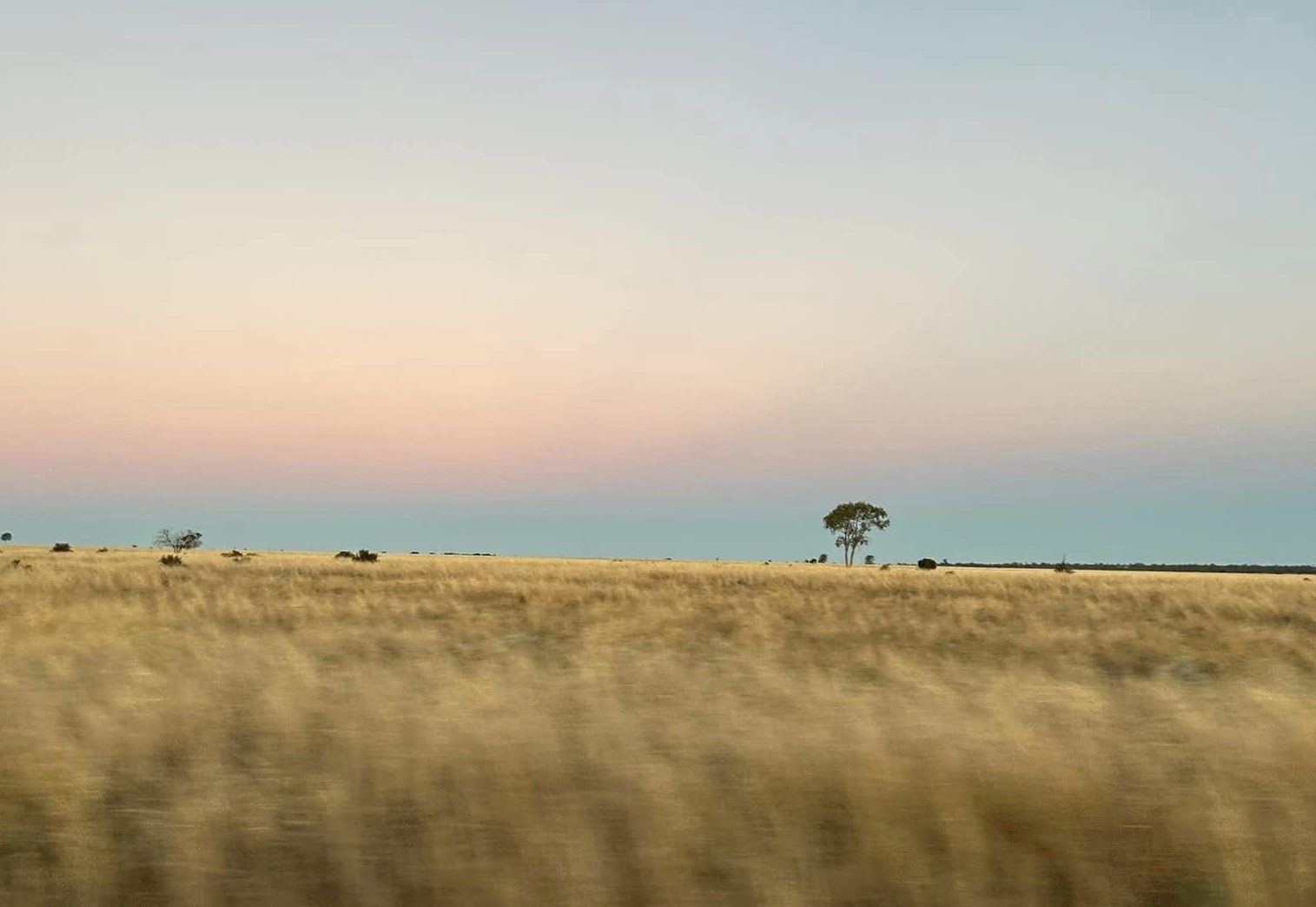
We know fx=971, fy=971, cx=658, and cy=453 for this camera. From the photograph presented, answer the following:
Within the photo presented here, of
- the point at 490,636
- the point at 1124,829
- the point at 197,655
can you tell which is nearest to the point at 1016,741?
the point at 1124,829

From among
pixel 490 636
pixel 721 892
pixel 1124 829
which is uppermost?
pixel 490 636

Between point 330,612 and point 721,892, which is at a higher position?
point 330,612

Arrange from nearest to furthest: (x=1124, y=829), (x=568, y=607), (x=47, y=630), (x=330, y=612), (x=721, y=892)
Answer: (x=721, y=892) → (x=1124, y=829) → (x=47, y=630) → (x=330, y=612) → (x=568, y=607)

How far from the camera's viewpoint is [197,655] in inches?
408

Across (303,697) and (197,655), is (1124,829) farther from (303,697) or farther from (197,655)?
(197,655)

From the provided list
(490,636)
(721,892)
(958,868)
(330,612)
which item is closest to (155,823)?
(721,892)

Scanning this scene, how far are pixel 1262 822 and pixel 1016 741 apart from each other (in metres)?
1.47

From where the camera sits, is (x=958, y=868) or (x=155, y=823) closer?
(x=958, y=868)

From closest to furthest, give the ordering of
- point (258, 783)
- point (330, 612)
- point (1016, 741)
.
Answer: point (258, 783), point (1016, 741), point (330, 612)

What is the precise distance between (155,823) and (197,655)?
6.12 metres

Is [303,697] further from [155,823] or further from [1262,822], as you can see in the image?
[1262,822]

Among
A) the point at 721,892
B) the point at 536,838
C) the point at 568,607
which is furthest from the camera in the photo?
the point at 568,607

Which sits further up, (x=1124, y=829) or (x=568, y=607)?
(x=568, y=607)

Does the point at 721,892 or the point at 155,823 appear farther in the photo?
the point at 155,823
